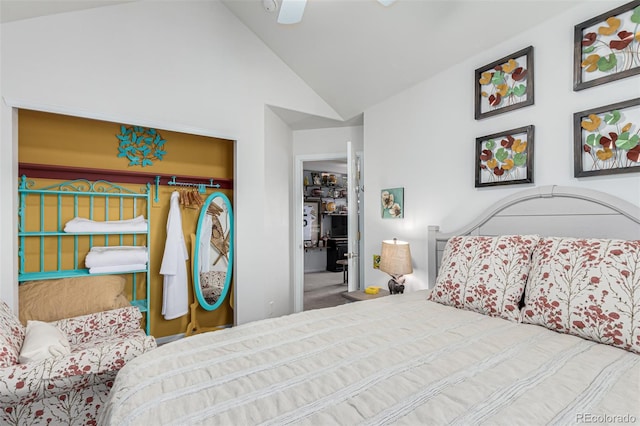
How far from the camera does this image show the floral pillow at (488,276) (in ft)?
5.24

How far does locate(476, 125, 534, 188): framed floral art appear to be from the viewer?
79.4 inches

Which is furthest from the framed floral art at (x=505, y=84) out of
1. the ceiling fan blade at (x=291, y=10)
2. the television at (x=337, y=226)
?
the television at (x=337, y=226)

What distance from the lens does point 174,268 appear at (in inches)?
113

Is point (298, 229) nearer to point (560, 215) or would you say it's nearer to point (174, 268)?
point (174, 268)

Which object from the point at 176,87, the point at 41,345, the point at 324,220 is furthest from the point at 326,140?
the point at 324,220

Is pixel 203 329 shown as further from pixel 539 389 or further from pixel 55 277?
pixel 539 389

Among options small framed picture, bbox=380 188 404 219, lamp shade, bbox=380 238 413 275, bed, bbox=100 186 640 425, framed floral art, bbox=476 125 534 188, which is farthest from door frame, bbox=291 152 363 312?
bed, bbox=100 186 640 425

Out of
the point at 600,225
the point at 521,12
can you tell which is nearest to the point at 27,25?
the point at 521,12

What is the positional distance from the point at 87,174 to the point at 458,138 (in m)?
3.09

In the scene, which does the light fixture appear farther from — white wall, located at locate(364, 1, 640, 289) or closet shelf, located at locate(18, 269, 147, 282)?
closet shelf, located at locate(18, 269, 147, 282)

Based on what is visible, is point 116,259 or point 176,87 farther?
point 176,87

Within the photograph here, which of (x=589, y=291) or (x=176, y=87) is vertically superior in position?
(x=176, y=87)

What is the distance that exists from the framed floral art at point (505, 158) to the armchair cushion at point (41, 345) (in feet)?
8.76

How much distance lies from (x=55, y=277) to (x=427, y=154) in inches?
123
